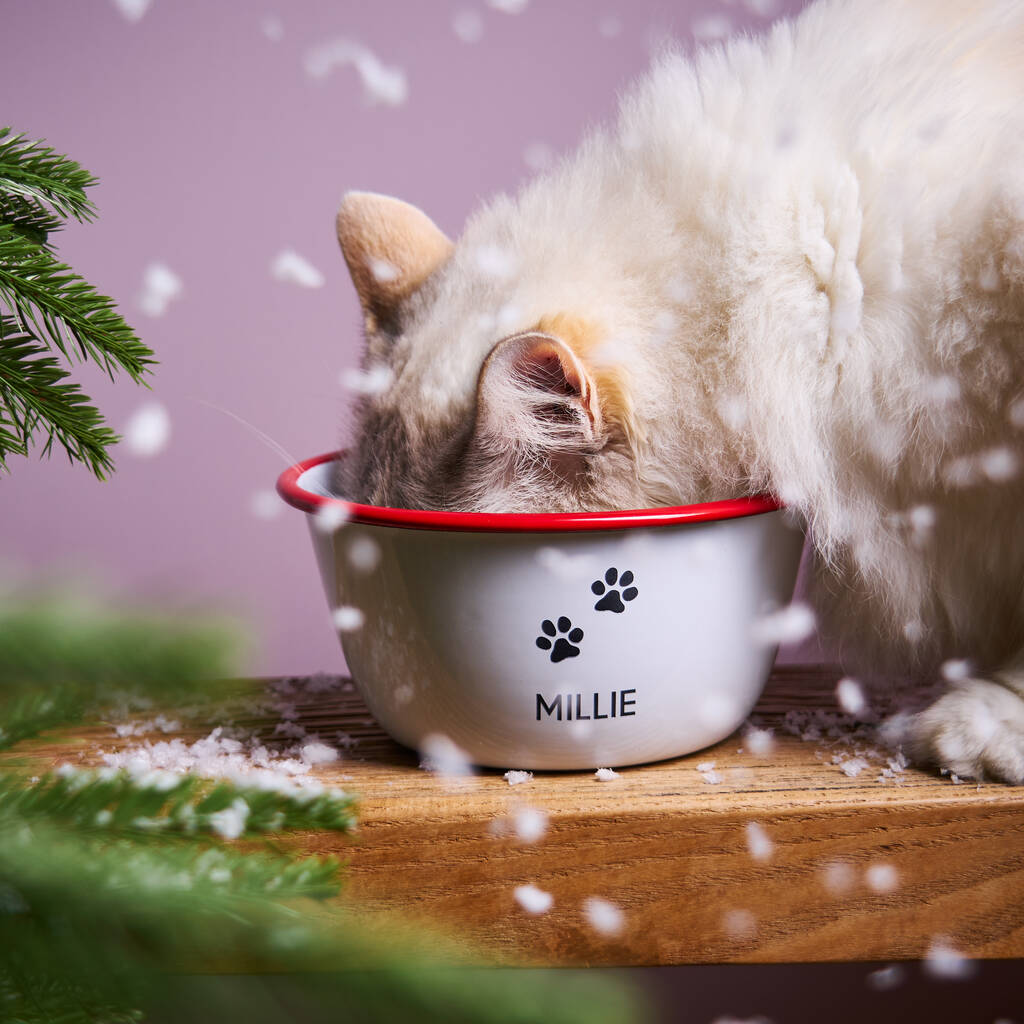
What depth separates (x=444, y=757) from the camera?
2.55ft

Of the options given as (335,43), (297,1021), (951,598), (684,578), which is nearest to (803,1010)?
(951,598)

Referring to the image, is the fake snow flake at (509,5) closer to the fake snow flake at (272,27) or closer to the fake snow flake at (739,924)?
the fake snow flake at (272,27)

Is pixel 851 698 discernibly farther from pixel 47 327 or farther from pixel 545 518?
pixel 47 327

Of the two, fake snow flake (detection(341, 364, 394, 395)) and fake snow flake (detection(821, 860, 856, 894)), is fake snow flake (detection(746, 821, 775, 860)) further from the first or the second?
fake snow flake (detection(341, 364, 394, 395))

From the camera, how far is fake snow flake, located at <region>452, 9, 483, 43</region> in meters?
1.45

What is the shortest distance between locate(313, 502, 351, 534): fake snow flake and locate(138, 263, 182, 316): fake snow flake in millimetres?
840

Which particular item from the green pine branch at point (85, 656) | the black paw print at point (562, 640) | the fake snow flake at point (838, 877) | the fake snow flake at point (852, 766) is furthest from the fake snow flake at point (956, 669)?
the green pine branch at point (85, 656)

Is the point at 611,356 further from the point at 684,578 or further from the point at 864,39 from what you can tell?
the point at 864,39

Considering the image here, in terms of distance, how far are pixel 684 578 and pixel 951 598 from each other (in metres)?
0.28

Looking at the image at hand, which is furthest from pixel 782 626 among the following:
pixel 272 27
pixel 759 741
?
pixel 272 27

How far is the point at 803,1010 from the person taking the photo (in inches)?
62.4

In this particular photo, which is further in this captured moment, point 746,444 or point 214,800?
point 746,444

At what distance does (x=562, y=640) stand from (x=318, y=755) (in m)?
0.23

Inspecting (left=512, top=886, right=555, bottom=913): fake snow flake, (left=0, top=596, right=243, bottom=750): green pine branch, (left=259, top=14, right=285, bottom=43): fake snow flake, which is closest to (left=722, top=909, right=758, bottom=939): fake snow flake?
(left=512, top=886, right=555, bottom=913): fake snow flake
